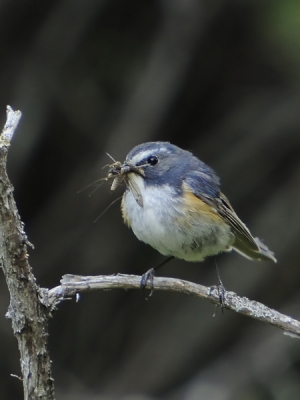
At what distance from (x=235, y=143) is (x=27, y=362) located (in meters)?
4.42

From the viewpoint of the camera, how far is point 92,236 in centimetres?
658

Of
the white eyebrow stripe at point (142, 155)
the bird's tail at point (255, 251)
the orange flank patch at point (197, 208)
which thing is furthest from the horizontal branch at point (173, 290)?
the bird's tail at point (255, 251)

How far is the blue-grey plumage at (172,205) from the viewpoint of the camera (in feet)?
12.2

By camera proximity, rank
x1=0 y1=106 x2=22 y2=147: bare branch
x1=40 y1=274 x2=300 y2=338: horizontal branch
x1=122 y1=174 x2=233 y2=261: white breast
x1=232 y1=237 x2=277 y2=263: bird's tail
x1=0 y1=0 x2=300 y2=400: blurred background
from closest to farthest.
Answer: x1=0 y1=106 x2=22 y2=147: bare branch
x1=40 y1=274 x2=300 y2=338: horizontal branch
x1=122 y1=174 x2=233 y2=261: white breast
x1=232 y1=237 x2=277 y2=263: bird's tail
x1=0 y1=0 x2=300 y2=400: blurred background

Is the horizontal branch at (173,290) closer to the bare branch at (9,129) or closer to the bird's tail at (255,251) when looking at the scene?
the bare branch at (9,129)

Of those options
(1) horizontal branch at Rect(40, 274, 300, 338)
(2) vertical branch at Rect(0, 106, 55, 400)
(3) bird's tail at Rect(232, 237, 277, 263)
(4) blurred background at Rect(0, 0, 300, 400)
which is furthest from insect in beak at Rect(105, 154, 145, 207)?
(4) blurred background at Rect(0, 0, 300, 400)

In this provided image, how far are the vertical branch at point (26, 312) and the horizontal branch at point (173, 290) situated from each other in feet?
0.23

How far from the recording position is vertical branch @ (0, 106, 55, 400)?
2.41 metres

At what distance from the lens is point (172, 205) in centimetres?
375

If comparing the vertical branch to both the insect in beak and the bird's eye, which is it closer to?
the insect in beak

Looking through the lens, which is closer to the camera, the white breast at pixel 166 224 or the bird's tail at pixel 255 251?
the white breast at pixel 166 224

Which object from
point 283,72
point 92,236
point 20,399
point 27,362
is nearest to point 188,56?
point 283,72

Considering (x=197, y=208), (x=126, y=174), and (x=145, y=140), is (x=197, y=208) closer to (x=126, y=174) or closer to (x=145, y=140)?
(x=126, y=174)

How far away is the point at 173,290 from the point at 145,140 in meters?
3.12
